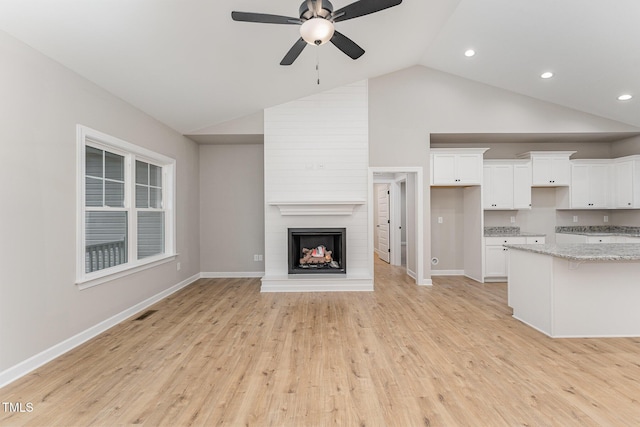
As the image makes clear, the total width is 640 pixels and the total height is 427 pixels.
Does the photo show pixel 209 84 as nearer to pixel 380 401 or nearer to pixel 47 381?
pixel 47 381

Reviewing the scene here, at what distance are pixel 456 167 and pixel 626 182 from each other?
3001 mm

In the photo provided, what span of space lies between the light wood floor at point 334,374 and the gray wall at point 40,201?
1.09 ft

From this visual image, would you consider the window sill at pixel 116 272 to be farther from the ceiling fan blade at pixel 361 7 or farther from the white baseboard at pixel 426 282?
the white baseboard at pixel 426 282

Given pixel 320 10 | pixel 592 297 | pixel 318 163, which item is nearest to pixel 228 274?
pixel 318 163

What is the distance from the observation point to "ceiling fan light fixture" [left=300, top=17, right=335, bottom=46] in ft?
7.13

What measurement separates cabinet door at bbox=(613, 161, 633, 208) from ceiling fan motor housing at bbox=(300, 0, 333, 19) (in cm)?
618

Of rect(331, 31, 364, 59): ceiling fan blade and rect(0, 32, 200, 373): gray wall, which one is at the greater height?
rect(331, 31, 364, 59): ceiling fan blade

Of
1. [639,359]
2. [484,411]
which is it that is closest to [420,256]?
[639,359]

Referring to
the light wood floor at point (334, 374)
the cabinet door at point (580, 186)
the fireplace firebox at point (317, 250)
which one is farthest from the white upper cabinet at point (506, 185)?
the fireplace firebox at point (317, 250)

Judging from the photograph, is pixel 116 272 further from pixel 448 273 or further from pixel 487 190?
pixel 487 190

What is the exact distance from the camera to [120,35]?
2.60 m

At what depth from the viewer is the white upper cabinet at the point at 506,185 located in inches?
217

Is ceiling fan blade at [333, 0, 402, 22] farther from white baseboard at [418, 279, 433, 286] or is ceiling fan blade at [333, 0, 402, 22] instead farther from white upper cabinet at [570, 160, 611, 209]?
white upper cabinet at [570, 160, 611, 209]

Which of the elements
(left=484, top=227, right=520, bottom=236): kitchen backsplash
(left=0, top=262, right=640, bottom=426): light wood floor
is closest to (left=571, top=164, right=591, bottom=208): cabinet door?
(left=484, top=227, right=520, bottom=236): kitchen backsplash
